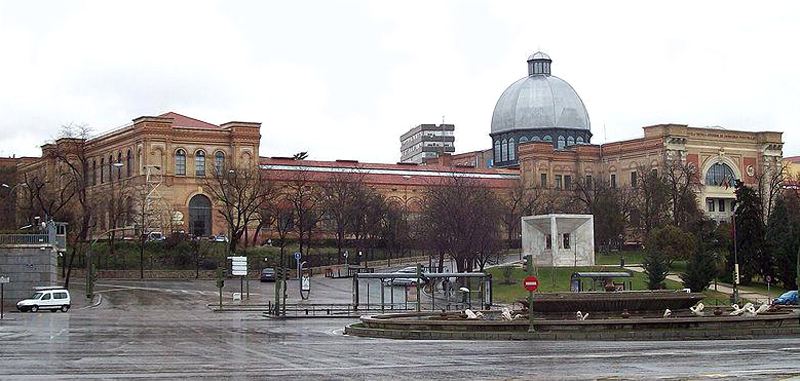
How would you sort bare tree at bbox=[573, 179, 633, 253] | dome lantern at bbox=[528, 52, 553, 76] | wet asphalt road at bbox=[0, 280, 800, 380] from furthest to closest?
dome lantern at bbox=[528, 52, 553, 76] < bare tree at bbox=[573, 179, 633, 253] < wet asphalt road at bbox=[0, 280, 800, 380]

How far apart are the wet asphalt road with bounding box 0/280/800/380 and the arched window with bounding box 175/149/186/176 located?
2616 inches

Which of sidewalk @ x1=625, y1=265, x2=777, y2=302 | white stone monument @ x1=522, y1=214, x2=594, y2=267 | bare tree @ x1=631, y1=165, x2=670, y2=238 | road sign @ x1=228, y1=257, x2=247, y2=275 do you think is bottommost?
sidewalk @ x1=625, y1=265, x2=777, y2=302

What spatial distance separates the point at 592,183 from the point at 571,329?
9441 cm

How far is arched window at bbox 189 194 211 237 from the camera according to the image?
117 m

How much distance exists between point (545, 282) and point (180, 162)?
47.4 metres

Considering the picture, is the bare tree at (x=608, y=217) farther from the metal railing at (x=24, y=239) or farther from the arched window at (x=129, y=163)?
the metal railing at (x=24, y=239)

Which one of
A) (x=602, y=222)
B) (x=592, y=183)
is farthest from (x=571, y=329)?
(x=592, y=183)

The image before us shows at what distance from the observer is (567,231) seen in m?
89.2

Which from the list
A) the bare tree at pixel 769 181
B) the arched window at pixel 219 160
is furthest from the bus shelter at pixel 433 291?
the bare tree at pixel 769 181

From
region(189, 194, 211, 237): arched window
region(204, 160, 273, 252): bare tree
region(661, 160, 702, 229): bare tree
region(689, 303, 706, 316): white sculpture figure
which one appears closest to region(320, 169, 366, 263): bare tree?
region(204, 160, 273, 252): bare tree

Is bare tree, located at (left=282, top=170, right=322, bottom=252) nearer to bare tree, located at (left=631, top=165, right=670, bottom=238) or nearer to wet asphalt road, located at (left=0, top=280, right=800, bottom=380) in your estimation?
bare tree, located at (left=631, top=165, right=670, bottom=238)

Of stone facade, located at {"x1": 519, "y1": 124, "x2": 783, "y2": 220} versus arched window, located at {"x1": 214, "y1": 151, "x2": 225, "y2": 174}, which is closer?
arched window, located at {"x1": 214, "y1": 151, "x2": 225, "y2": 174}

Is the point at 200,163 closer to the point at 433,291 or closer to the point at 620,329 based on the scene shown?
the point at 433,291

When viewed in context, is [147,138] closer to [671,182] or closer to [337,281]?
[337,281]
